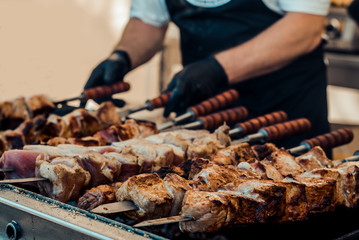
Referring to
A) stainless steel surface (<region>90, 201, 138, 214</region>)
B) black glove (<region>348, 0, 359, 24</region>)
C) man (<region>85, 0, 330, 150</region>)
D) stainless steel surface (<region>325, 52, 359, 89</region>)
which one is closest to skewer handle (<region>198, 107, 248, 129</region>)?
man (<region>85, 0, 330, 150</region>)

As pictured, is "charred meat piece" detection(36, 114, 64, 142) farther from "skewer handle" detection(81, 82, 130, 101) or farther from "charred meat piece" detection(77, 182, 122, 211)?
"charred meat piece" detection(77, 182, 122, 211)

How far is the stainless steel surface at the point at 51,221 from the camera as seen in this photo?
120 cm

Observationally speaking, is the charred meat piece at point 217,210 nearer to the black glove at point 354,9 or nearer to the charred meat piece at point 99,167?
the charred meat piece at point 99,167

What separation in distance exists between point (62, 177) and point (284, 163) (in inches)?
32.0

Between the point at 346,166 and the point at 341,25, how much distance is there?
5499 millimetres

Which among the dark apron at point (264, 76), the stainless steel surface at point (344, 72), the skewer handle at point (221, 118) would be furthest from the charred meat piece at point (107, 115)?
the stainless steel surface at point (344, 72)

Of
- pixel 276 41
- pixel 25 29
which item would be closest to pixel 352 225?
pixel 276 41

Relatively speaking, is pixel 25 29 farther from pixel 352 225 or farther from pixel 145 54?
pixel 352 225

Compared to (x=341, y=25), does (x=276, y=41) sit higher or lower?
higher

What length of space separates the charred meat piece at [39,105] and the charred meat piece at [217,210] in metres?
1.31

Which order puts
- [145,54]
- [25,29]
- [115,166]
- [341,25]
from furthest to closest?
→ 1. [341,25]
2. [25,29]
3. [145,54]
4. [115,166]

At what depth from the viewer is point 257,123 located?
2.38 meters

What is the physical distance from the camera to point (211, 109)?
2.51m

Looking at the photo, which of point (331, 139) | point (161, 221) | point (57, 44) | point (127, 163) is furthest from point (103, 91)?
point (57, 44)
